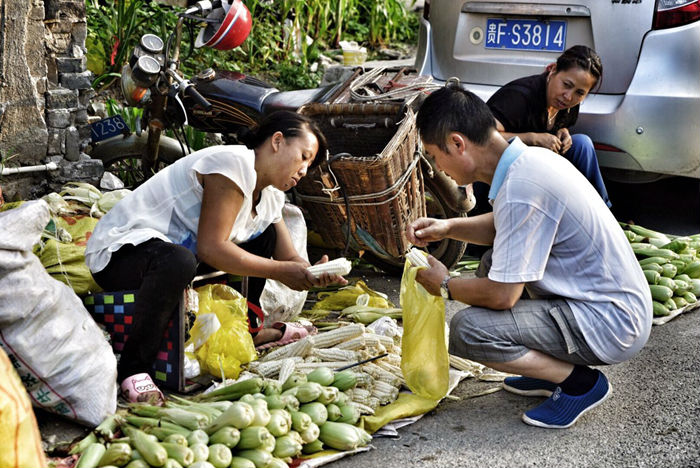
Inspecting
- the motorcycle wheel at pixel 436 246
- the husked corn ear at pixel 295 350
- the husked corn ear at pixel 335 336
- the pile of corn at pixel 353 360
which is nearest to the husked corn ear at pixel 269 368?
the pile of corn at pixel 353 360

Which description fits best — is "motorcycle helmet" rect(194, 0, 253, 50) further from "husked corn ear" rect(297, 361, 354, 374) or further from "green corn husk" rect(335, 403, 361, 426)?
"green corn husk" rect(335, 403, 361, 426)

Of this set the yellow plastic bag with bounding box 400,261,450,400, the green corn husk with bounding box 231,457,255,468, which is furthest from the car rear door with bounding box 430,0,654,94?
the green corn husk with bounding box 231,457,255,468

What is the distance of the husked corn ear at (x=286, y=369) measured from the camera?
368cm

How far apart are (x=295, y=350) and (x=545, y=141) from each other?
7.20ft

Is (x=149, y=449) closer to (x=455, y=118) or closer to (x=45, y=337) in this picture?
(x=45, y=337)

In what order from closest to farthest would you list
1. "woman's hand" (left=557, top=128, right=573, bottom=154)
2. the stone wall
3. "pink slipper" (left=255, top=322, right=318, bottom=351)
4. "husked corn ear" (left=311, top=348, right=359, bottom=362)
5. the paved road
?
the paved road → "husked corn ear" (left=311, top=348, right=359, bottom=362) → "pink slipper" (left=255, top=322, right=318, bottom=351) → the stone wall → "woman's hand" (left=557, top=128, right=573, bottom=154)

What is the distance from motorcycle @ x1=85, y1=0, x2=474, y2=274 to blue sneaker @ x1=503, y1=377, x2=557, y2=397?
1.36m

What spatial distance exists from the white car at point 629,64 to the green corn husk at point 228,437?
143 inches

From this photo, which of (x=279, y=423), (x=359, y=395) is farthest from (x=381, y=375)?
(x=279, y=423)

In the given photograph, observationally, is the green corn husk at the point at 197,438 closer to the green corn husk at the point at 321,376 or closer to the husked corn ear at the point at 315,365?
the green corn husk at the point at 321,376

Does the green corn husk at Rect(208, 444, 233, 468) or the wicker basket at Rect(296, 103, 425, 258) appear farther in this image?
the wicker basket at Rect(296, 103, 425, 258)

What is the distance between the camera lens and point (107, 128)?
18.2ft

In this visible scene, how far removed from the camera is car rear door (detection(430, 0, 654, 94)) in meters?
5.54

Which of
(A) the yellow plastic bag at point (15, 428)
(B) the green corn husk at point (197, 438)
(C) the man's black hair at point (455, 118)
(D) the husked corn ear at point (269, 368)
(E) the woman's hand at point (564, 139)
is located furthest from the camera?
(E) the woman's hand at point (564, 139)
